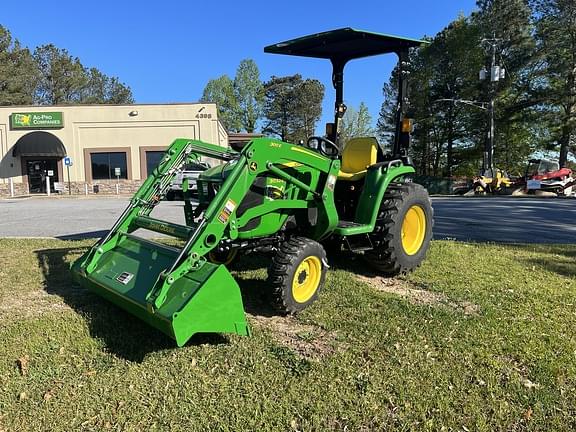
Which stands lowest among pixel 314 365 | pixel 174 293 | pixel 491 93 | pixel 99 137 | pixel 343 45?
pixel 314 365

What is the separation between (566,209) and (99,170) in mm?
24140

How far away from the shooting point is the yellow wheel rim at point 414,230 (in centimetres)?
593

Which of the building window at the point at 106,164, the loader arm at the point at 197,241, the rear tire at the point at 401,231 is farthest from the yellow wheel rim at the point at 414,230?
the building window at the point at 106,164

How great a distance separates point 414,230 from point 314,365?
3.09m

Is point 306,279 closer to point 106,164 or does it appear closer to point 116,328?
point 116,328

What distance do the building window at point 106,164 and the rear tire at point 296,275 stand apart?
84.2ft

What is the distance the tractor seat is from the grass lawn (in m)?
1.42

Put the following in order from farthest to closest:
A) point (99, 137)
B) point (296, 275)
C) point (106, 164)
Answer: point (106, 164)
point (99, 137)
point (296, 275)

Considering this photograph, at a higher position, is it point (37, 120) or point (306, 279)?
point (37, 120)

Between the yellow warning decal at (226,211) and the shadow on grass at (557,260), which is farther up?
the yellow warning decal at (226,211)

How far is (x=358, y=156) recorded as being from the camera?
5.88 meters

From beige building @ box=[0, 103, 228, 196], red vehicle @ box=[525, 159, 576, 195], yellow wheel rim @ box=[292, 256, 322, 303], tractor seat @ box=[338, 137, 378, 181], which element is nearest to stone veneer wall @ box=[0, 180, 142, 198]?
beige building @ box=[0, 103, 228, 196]

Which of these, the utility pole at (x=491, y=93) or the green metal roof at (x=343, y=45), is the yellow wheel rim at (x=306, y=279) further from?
the utility pole at (x=491, y=93)

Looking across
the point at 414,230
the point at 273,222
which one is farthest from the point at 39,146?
the point at 273,222
